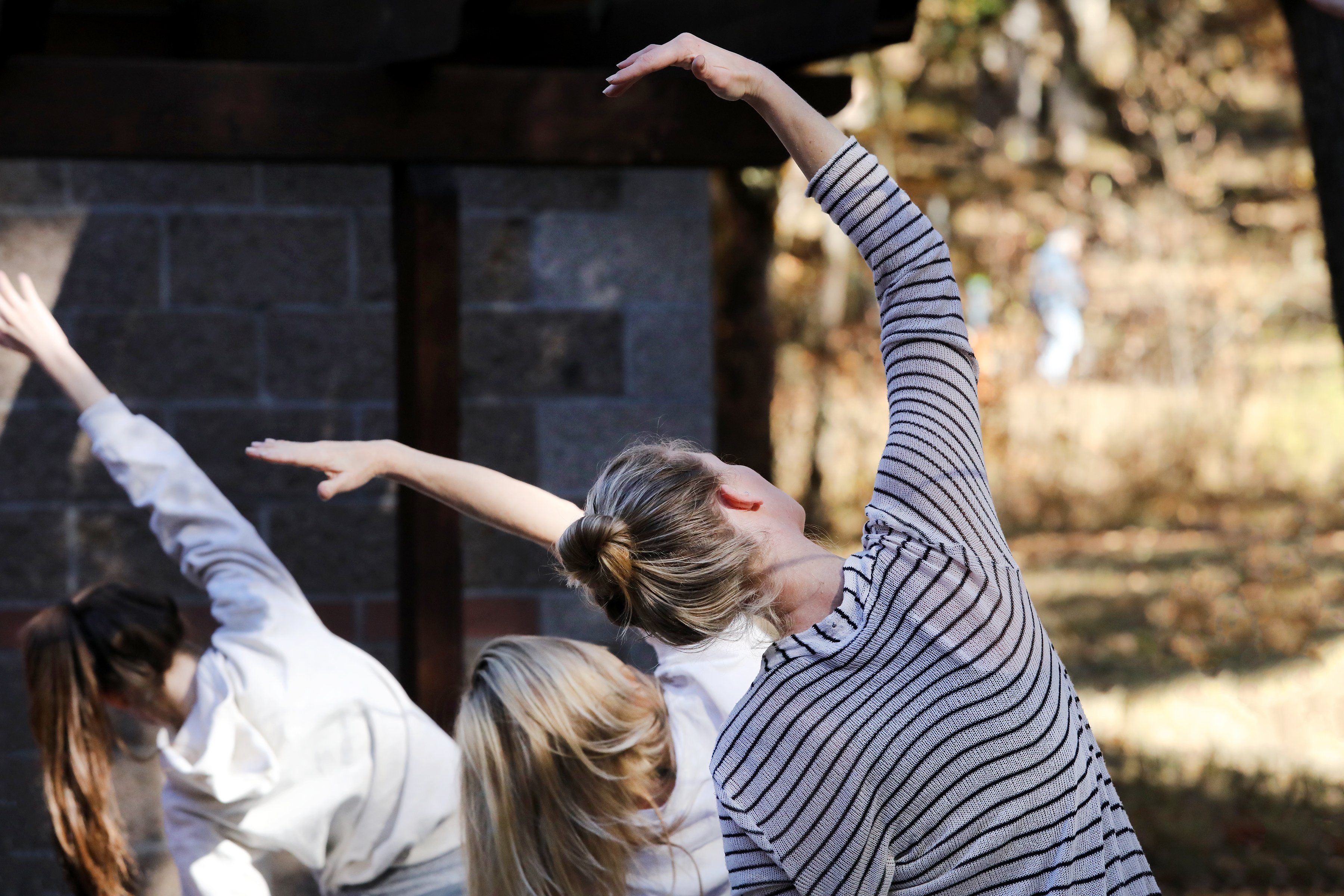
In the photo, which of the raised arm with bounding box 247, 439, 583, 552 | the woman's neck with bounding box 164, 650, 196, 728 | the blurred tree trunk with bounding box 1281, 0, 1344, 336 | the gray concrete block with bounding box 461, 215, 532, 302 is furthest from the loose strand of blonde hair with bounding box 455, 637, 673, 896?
the blurred tree trunk with bounding box 1281, 0, 1344, 336

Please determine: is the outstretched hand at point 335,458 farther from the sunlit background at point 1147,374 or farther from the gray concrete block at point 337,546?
the sunlit background at point 1147,374

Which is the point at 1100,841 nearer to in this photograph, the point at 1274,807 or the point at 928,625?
the point at 928,625

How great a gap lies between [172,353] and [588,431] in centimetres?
114

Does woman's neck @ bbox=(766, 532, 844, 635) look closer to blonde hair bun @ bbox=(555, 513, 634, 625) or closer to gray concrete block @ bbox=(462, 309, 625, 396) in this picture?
blonde hair bun @ bbox=(555, 513, 634, 625)

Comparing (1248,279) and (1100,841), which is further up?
(1248,279)

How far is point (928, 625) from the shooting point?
1.35 meters

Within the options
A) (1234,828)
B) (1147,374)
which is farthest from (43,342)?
(1147,374)

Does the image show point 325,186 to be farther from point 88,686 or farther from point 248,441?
point 88,686

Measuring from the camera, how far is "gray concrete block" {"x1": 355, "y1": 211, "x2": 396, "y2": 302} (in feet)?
11.6

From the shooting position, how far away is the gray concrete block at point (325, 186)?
347 centimetres

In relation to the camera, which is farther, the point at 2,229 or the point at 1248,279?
the point at 1248,279

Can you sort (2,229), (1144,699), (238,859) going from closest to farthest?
(238,859), (2,229), (1144,699)

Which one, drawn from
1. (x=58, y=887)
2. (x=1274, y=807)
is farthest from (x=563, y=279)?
(x=1274, y=807)

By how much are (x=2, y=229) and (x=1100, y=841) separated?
3158 millimetres
